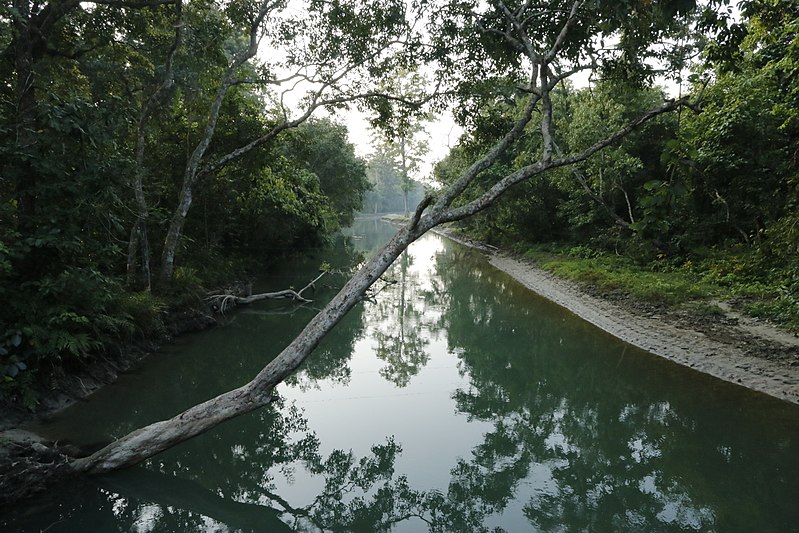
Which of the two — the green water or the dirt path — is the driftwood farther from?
the dirt path

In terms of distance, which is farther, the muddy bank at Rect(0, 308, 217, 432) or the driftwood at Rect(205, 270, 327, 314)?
the driftwood at Rect(205, 270, 327, 314)

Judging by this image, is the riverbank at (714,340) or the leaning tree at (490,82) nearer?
the leaning tree at (490,82)

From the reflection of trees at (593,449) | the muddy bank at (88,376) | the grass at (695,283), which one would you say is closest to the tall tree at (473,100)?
the muddy bank at (88,376)

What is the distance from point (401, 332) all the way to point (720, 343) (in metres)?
7.06

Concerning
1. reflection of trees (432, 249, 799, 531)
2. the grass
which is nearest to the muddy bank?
reflection of trees (432, 249, 799, 531)

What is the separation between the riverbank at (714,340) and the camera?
7660 millimetres

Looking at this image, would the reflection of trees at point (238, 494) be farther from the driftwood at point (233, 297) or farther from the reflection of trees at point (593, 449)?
the driftwood at point (233, 297)

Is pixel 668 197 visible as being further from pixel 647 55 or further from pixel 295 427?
pixel 295 427

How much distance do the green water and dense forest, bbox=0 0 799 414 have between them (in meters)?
1.88

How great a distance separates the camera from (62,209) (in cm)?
606

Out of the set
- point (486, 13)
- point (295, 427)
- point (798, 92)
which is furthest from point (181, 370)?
point (798, 92)

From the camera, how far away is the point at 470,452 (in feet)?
20.9

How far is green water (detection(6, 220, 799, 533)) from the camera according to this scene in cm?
495

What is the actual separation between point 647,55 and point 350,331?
9.08 metres
